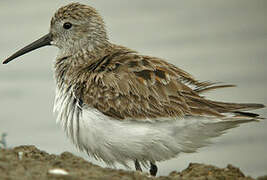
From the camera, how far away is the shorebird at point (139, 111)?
708 centimetres

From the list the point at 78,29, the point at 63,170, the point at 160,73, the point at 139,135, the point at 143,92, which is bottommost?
the point at 139,135

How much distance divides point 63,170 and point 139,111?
1.94m

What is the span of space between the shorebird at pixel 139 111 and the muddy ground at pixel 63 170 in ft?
2.16

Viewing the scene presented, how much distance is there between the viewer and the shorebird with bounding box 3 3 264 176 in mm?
7082

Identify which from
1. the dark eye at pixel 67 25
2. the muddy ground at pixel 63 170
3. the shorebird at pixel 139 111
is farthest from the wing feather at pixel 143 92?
the dark eye at pixel 67 25

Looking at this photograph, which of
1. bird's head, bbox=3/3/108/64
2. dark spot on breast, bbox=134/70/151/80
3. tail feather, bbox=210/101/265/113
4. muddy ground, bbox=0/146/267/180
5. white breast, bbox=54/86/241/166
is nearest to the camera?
muddy ground, bbox=0/146/267/180

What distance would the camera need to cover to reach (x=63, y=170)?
5.49m

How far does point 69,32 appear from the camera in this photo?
28.5 ft

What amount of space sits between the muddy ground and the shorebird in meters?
0.66

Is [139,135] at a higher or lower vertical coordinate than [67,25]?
lower

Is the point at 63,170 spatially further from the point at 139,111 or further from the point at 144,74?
the point at 144,74

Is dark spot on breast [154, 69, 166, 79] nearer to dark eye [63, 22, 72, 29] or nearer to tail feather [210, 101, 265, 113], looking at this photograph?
tail feather [210, 101, 265, 113]

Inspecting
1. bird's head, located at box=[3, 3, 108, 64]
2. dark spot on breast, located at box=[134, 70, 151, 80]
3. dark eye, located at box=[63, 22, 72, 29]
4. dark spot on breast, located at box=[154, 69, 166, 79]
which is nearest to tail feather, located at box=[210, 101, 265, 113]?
dark spot on breast, located at box=[154, 69, 166, 79]

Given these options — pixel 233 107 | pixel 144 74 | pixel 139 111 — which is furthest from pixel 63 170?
pixel 233 107
